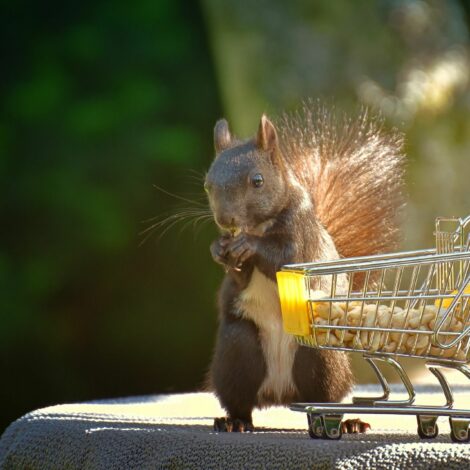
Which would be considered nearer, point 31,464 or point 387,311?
point 387,311

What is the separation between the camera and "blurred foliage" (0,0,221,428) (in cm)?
408

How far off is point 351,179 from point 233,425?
593 millimetres

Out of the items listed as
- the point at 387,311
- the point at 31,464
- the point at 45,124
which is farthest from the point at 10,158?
the point at 387,311

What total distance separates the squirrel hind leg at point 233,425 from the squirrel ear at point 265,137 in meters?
0.44

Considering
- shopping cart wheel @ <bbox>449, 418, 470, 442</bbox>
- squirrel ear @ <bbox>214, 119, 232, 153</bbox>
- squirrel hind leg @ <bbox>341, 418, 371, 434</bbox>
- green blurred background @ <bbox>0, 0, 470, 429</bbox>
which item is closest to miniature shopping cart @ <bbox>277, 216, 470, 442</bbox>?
shopping cart wheel @ <bbox>449, 418, 470, 442</bbox>

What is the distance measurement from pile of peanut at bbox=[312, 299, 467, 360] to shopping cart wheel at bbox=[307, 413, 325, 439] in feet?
0.36

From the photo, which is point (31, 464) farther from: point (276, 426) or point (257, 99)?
point (257, 99)

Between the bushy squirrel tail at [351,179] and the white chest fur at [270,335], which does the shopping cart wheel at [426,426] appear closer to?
the white chest fur at [270,335]

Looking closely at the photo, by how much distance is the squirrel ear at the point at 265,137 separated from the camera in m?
1.81

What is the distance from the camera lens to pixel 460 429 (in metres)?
1.45

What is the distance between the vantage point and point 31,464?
A: 180 centimetres

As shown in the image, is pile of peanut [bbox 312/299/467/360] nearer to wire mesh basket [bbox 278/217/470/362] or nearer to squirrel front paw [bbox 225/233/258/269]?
wire mesh basket [bbox 278/217/470/362]

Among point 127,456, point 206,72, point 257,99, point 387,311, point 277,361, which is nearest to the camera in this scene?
point 387,311

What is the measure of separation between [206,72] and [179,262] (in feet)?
2.42
